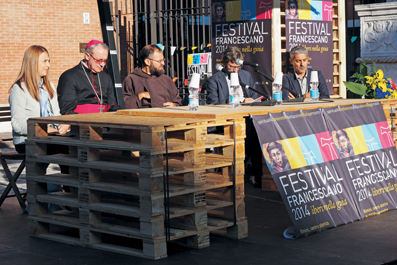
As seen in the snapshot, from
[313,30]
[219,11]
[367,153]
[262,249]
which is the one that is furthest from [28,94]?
[313,30]

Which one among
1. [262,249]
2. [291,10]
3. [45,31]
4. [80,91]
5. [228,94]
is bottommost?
[262,249]

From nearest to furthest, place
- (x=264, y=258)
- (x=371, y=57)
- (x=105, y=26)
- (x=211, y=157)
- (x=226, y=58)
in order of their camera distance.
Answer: (x=264, y=258) < (x=211, y=157) < (x=226, y=58) < (x=105, y=26) < (x=371, y=57)

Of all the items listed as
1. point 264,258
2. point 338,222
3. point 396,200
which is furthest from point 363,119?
point 264,258

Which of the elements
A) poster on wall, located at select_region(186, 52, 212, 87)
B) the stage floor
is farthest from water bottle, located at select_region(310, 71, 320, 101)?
poster on wall, located at select_region(186, 52, 212, 87)

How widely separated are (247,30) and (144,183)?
4.90 meters

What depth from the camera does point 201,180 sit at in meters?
4.56

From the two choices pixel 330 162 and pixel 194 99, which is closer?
pixel 194 99

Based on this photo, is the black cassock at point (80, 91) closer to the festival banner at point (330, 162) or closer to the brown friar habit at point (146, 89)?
the brown friar habit at point (146, 89)

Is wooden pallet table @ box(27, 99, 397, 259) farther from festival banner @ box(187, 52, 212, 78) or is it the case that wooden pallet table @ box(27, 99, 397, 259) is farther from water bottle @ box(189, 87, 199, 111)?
festival banner @ box(187, 52, 212, 78)

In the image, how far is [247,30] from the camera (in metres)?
8.64

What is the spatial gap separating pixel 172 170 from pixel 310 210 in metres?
1.36

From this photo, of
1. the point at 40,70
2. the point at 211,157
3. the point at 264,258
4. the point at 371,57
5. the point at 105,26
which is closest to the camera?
the point at 264,258

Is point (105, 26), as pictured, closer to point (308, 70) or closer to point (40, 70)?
point (40, 70)

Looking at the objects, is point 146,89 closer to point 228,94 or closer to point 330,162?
point 228,94
